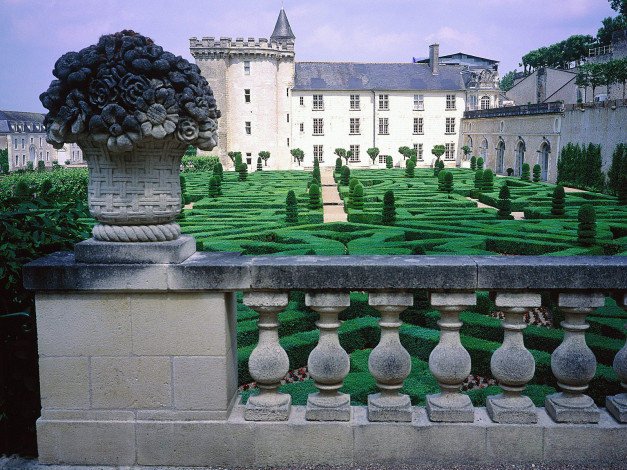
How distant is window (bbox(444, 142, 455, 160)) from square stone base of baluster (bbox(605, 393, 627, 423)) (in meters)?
47.8

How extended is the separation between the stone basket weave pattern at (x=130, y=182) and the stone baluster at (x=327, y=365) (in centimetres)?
84

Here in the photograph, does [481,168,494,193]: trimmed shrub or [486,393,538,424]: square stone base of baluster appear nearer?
[486,393,538,424]: square stone base of baluster

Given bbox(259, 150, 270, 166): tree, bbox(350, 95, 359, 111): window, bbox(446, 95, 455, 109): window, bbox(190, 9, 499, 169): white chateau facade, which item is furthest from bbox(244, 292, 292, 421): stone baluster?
bbox(446, 95, 455, 109): window

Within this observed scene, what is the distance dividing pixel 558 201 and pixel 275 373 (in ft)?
48.5

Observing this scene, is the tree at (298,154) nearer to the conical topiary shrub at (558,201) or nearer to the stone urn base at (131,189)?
the conical topiary shrub at (558,201)

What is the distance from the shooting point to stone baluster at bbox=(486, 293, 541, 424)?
109 inches

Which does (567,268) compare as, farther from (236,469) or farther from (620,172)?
(620,172)

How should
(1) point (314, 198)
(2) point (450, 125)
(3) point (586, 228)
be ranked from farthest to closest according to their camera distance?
1. (2) point (450, 125)
2. (1) point (314, 198)
3. (3) point (586, 228)

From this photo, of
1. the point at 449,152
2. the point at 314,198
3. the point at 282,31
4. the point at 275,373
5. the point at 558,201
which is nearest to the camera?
the point at 275,373

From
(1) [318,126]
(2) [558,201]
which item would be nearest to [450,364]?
(2) [558,201]

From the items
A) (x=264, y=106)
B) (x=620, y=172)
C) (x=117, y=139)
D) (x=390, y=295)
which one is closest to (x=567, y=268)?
(x=390, y=295)

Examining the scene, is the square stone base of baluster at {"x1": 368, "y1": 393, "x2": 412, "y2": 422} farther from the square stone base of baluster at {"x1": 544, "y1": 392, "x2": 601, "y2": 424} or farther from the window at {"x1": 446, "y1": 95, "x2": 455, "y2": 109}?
the window at {"x1": 446, "y1": 95, "x2": 455, "y2": 109}

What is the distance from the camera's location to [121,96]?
2611mm

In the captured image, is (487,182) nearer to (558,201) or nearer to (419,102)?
(558,201)
